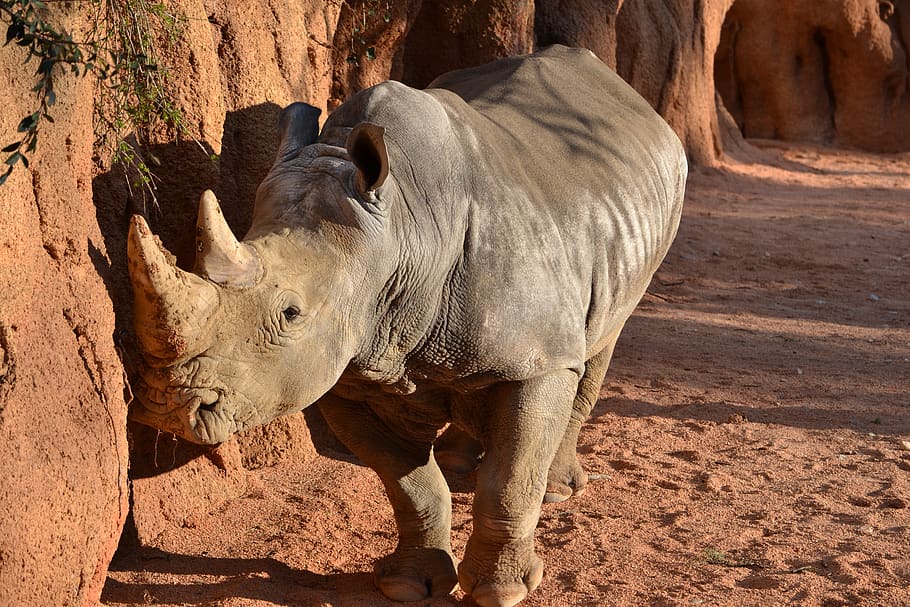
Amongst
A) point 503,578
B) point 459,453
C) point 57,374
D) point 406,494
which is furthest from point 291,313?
→ point 459,453

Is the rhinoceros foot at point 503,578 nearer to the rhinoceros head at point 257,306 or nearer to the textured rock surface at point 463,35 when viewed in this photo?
the rhinoceros head at point 257,306

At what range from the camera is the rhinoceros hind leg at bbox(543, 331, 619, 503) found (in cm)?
548

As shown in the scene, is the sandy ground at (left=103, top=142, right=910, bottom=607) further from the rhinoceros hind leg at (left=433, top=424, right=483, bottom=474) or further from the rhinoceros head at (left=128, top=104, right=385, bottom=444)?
the rhinoceros head at (left=128, top=104, right=385, bottom=444)

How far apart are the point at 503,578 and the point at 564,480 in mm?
1311

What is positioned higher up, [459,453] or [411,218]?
[411,218]

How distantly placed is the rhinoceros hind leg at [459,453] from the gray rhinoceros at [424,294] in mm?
1006

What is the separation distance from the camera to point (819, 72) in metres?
19.1

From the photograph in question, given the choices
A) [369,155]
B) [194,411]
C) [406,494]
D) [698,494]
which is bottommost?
[698,494]

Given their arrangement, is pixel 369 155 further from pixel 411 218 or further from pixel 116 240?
pixel 116 240

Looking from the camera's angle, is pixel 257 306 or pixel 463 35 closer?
pixel 257 306

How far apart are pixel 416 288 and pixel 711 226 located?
28.5 ft

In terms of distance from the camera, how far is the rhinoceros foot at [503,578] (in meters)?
4.26

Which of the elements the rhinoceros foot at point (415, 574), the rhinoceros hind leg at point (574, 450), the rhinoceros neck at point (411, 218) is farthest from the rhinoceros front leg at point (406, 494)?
the rhinoceros hind leg at point (574, 450)

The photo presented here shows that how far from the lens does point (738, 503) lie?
17.7 feet
